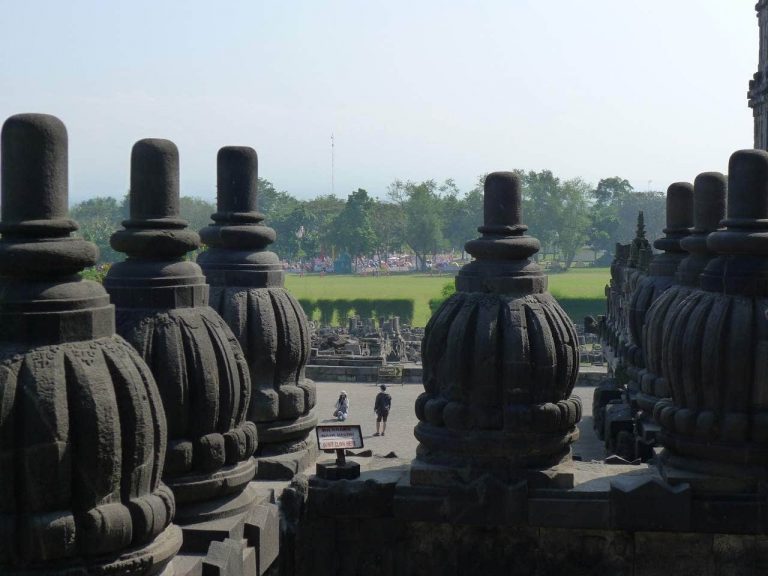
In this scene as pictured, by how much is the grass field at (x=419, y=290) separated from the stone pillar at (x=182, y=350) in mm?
45202

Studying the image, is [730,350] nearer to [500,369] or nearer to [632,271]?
[500,369]

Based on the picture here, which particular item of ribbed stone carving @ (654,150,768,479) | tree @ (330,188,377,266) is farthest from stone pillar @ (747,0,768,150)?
tree @ (330,188,377,266)

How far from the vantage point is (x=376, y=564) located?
6805mm

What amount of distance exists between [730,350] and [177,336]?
3268 mm

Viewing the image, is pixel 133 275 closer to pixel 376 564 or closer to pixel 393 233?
pixel 376 564

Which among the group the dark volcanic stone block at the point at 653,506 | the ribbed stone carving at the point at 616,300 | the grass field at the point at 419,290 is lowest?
the grass field at the point at 419,290

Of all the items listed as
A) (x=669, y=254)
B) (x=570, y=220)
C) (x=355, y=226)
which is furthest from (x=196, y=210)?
(x=669, y=254)

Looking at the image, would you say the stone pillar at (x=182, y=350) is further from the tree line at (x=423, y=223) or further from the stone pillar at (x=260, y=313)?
the tree line at (x=423, y=223)

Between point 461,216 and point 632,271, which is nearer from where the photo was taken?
point 632,271

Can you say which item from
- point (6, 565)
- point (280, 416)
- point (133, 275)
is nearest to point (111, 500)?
point (6, 565)

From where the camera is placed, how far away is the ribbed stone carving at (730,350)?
20.8 feet

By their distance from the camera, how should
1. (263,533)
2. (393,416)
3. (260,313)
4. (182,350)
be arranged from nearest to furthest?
(182,350) < (263,533) < (260,313) < (393,416)

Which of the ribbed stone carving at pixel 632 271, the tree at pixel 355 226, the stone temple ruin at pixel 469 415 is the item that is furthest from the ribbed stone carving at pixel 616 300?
the tree at pixel 355 226

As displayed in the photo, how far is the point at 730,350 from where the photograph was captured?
6.35 meters
